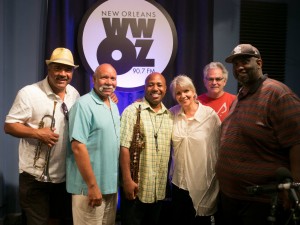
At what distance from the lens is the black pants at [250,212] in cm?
A: 247

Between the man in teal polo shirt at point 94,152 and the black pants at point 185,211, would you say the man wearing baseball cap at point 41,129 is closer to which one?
the man in teal polo shirt at point 94,152

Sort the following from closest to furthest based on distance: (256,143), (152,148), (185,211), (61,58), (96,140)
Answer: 1. (256,143)
2. (96,140)
3. (61,58)
4. (152,148)
5. (185,211)

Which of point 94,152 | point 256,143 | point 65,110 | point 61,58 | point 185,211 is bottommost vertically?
point 185,211

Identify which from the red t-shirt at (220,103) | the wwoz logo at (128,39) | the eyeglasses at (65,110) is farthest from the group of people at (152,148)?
the wwoz logo at (128,39)

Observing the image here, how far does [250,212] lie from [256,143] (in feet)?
1.68

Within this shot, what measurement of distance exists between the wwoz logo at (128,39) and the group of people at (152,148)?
3.26 feet

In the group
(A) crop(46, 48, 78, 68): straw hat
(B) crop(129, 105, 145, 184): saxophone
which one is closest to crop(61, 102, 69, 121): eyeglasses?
(A) crop(46, 48, 78, 68): straw hat

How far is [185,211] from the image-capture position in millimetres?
3156

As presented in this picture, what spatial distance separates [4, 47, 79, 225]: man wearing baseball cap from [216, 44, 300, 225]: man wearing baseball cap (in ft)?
4.41

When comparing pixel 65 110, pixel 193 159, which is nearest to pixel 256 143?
pixel 193 159

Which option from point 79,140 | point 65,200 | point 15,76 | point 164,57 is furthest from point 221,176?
point 15,76

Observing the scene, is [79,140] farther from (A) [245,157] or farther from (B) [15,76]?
(B) [15,76]

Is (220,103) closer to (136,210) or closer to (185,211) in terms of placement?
(185,211)

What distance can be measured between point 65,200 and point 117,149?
2.49 ft
